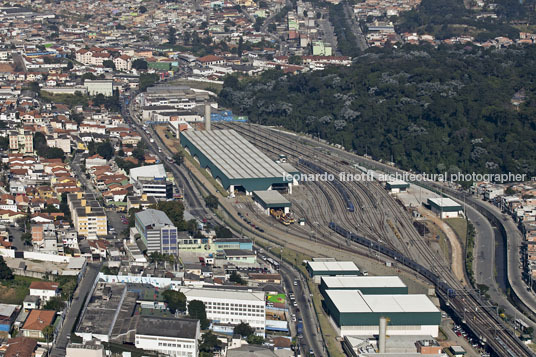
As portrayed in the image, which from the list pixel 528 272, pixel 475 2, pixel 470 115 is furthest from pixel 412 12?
pixel 528 272

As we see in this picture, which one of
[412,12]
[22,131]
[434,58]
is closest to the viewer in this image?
[22,131]

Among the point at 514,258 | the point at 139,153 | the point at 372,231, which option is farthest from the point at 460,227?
the point at 139,153

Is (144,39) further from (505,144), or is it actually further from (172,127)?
(505,144)

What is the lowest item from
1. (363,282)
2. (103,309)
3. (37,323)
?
(363,282)

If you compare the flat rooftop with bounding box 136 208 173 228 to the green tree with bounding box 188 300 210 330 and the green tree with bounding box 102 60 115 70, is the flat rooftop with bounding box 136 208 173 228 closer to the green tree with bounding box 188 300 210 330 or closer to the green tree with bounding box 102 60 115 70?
the green tree with bounding box 188 300 210 330

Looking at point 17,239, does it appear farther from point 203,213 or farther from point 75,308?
point 203,213

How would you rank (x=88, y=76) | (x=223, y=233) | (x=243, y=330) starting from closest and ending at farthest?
1. (x=243, y=330)
2. (x=223, y=233)
3. (x=88, y=76)

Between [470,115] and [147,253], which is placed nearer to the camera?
[147,253]

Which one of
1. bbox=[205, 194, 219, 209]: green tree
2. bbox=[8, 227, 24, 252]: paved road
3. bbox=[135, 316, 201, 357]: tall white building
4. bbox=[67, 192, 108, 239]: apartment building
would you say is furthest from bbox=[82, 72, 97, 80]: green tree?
bbox=[135, 316, 201, 357]: tall white building
